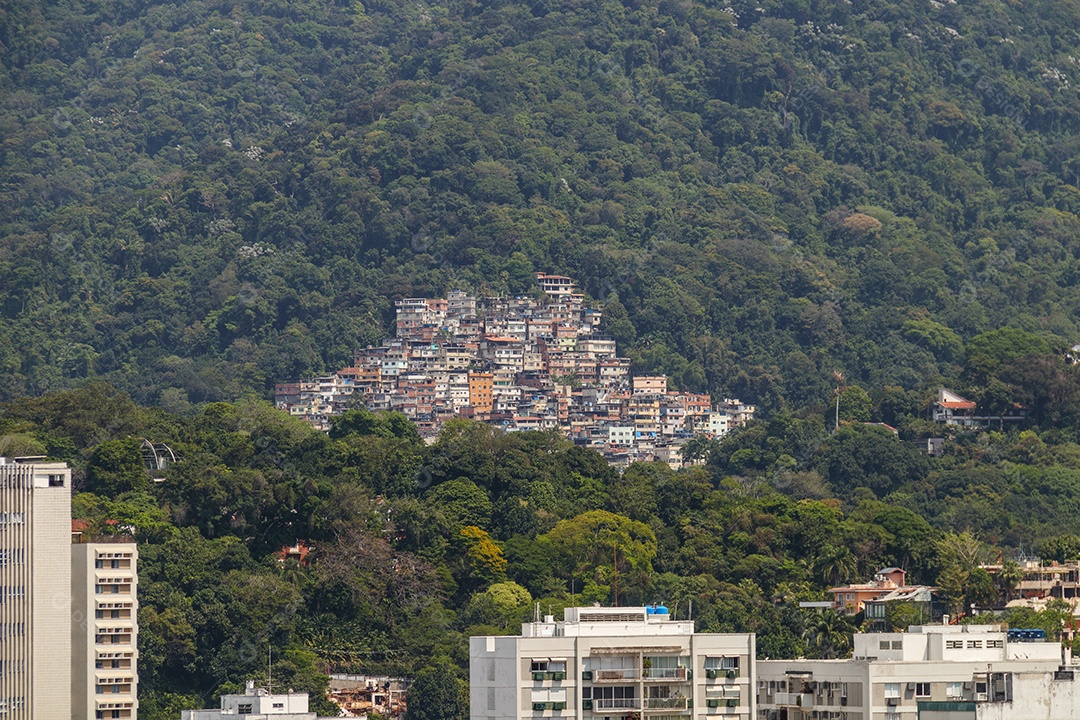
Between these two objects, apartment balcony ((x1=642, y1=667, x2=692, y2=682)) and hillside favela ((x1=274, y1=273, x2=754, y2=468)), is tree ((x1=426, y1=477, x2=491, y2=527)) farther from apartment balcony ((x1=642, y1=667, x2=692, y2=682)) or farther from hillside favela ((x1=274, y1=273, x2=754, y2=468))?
hillside favela ((x1=274, y1=273, x2=754, y2=468))

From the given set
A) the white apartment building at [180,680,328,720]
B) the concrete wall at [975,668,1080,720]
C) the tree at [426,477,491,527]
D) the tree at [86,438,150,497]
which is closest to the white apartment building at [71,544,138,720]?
the white apartment building at [180,680,328,720]

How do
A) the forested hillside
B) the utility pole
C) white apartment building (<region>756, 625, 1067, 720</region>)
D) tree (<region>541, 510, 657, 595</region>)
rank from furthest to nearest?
the forested hillside < the utility pole < tree (<region>541, 510, 657, 595</region>) < white apartment building (<region>756, 625, 1067, 720</region>)

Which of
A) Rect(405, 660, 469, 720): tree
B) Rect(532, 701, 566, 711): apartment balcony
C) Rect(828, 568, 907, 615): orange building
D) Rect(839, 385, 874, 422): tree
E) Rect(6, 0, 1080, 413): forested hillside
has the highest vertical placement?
Rect(6, 0, 1080, 413): forested hillside

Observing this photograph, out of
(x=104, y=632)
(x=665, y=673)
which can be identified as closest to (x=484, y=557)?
(x=104, y=632)

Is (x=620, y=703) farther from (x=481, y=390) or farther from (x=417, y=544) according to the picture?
(x=481, y=390)

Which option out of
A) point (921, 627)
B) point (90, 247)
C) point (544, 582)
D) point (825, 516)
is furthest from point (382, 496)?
point (90, 247)

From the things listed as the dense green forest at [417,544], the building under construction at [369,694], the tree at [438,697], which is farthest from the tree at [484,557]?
the tree at [438,697]

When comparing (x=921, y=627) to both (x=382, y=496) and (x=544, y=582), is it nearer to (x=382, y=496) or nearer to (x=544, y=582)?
(x=544, y=582)
